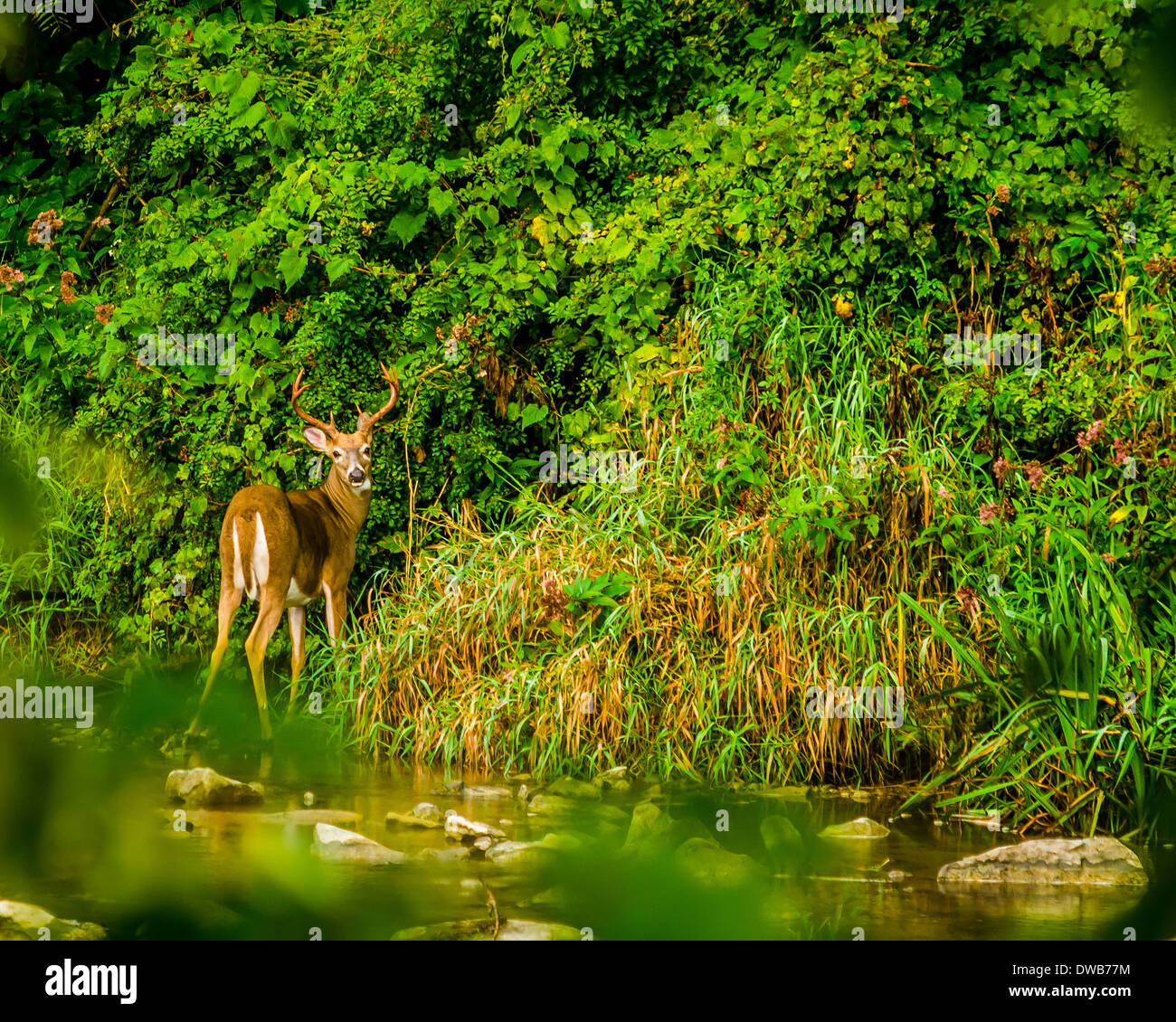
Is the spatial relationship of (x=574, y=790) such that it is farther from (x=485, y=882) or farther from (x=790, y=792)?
(x=485, y=882)

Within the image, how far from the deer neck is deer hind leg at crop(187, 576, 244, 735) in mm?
758

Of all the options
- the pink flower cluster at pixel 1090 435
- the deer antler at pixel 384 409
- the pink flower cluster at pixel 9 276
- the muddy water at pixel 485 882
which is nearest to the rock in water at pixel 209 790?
the muddy water at pixel 485 882

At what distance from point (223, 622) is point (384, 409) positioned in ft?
5.15

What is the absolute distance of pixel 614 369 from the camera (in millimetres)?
9336

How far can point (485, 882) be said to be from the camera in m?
5.77

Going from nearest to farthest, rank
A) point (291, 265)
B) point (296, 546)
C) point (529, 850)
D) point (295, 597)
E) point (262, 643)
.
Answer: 1. point (529, 850)
2. point (262, 643)
3. point (296, 546)
4. point (295, 597)
5. point (291, 265)

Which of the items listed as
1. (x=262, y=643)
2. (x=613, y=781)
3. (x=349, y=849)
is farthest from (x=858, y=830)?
(x=262, y=643)

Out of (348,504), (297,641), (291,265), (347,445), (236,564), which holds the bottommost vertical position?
(297,641)

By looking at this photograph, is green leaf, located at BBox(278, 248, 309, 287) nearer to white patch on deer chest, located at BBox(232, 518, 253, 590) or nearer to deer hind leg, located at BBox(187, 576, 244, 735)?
white patch on deer chest, located at BBox(232, 518, 253, 590)

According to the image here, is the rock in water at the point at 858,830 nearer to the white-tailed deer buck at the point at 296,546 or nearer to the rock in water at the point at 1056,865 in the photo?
the rock in water at the point at 1056,865

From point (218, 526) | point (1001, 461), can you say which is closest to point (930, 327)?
point (1001, 461)

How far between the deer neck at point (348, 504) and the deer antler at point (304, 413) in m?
0.35

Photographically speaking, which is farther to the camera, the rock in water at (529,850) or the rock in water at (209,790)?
the rock in water at (209,790)

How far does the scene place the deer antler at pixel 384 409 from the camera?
8.86 meters
